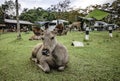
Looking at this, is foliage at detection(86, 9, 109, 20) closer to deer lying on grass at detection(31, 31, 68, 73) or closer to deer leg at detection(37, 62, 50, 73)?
deer lying on grass at detection(31, 31, 68, 73)

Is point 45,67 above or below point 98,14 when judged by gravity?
below

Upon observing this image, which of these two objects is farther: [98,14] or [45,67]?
[45,67]

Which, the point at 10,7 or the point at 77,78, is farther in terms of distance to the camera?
the point at 10,7

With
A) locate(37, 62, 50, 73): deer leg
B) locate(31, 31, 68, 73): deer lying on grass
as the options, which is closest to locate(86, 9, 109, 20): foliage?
locate(31, 31, 68, 73): deer lying on grass

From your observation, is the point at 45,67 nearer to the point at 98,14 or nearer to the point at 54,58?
the point at 54,58

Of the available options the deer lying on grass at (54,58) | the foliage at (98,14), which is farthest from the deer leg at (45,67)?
the foliage at (98,14)

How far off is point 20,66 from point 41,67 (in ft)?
2.76

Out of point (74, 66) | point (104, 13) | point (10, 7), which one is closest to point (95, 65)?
point (74, 66)

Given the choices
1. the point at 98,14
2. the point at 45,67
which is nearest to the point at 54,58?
the point at 45,67

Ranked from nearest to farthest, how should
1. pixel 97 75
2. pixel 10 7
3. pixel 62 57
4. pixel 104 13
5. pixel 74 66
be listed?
pixel 104 13 → pixel 97 75 → pixel 62 57 → pixel 74 66 → pixel 10 7

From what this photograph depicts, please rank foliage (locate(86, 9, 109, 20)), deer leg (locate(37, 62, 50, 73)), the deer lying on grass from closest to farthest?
foliage (locate(86, 9, 109, 20)) < the deer lying on grass < deer leg (locate(37, 62, 50, 73))

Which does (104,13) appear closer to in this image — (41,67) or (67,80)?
(67,80)

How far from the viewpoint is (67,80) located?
3547 mm

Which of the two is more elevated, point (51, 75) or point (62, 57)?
point (62, 57)
